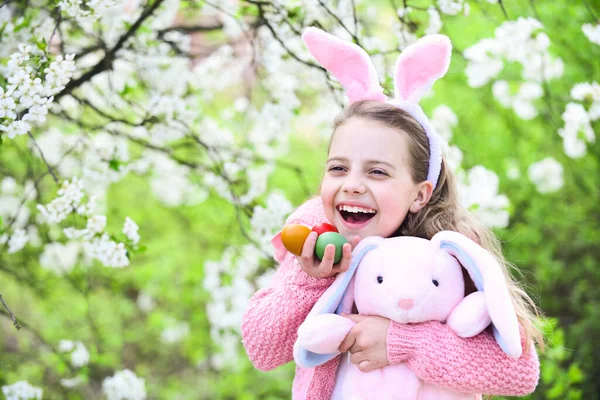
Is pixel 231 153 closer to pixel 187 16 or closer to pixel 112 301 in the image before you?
pixel 187 16

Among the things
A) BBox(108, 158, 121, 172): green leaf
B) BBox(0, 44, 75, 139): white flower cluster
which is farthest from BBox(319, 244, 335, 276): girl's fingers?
BBox(108, 158, 121, 172): green leaf

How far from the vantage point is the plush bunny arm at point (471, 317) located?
1.38m

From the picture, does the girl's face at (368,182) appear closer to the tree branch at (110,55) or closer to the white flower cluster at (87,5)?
the white flower cluster at (87,5)

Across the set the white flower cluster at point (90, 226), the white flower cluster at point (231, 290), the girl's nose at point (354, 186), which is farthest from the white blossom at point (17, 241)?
the girl's nose at point (354, 186)

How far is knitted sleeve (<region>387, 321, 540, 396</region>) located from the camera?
139cm

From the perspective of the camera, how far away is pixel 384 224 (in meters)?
1.55

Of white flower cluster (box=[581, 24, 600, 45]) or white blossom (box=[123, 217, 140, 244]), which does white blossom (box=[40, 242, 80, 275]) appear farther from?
white flower cluster (box=[581, 24, 600, 45])

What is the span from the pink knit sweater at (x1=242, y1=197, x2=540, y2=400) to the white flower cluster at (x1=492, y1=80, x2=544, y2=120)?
2546mm

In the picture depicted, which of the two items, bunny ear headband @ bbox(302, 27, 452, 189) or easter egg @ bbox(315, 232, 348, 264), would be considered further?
bunny ear headband @ bbox(302, 27, 452, 189)

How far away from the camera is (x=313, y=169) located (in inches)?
176

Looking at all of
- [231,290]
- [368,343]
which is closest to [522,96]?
[231,290]

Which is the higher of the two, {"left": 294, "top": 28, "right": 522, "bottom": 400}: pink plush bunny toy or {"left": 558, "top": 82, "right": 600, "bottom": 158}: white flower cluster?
{"left": 294, "top": 28, "right": 522, "bottom": 400}: pink plush bunny toy

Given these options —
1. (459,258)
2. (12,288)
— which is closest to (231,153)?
(459,258)

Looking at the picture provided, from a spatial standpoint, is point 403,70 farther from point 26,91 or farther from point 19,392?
point 19,392
